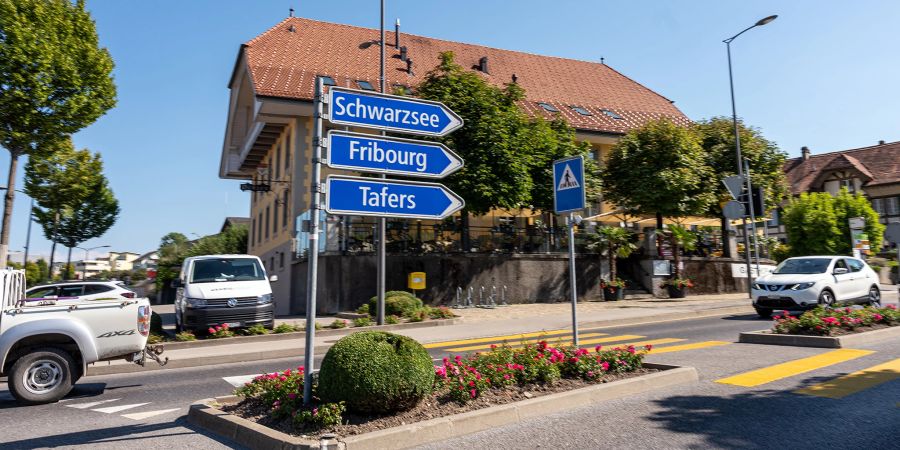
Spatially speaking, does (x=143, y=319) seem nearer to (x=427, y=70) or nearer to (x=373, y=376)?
(x=373, y=376)

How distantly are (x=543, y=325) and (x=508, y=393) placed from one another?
35.4 ft

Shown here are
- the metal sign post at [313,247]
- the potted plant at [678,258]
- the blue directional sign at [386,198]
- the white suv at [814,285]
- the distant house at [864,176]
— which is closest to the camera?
the metal sign post at [313,247]

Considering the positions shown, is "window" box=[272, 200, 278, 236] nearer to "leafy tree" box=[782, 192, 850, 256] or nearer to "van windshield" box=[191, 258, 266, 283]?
"van windshield" box=[191, 258, 266, 283]

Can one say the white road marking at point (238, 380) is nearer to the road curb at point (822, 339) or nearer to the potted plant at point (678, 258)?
the road curb at point (822, 339)

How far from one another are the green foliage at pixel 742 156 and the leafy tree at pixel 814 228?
10.9 m

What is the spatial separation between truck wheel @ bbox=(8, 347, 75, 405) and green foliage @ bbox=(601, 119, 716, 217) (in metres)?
24.6

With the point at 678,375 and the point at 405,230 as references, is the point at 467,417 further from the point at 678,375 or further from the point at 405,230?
the point at 405,230

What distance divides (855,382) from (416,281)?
53.7 feet

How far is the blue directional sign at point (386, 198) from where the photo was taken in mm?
5789

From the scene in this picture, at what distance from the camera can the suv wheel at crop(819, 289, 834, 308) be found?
1459 centimetres

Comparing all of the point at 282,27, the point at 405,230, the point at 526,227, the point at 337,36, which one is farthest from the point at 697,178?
the point at 282,27

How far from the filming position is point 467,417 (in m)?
5.19

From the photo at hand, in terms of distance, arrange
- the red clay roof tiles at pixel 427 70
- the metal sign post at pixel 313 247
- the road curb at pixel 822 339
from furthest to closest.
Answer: the red clay roof tiles at pixel 427 70 < the road curb at pixel 822 339 < the metal sign post at pixel 313 247

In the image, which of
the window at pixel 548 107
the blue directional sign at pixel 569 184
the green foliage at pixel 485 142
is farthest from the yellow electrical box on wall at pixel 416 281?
the window at pixel 548 107
